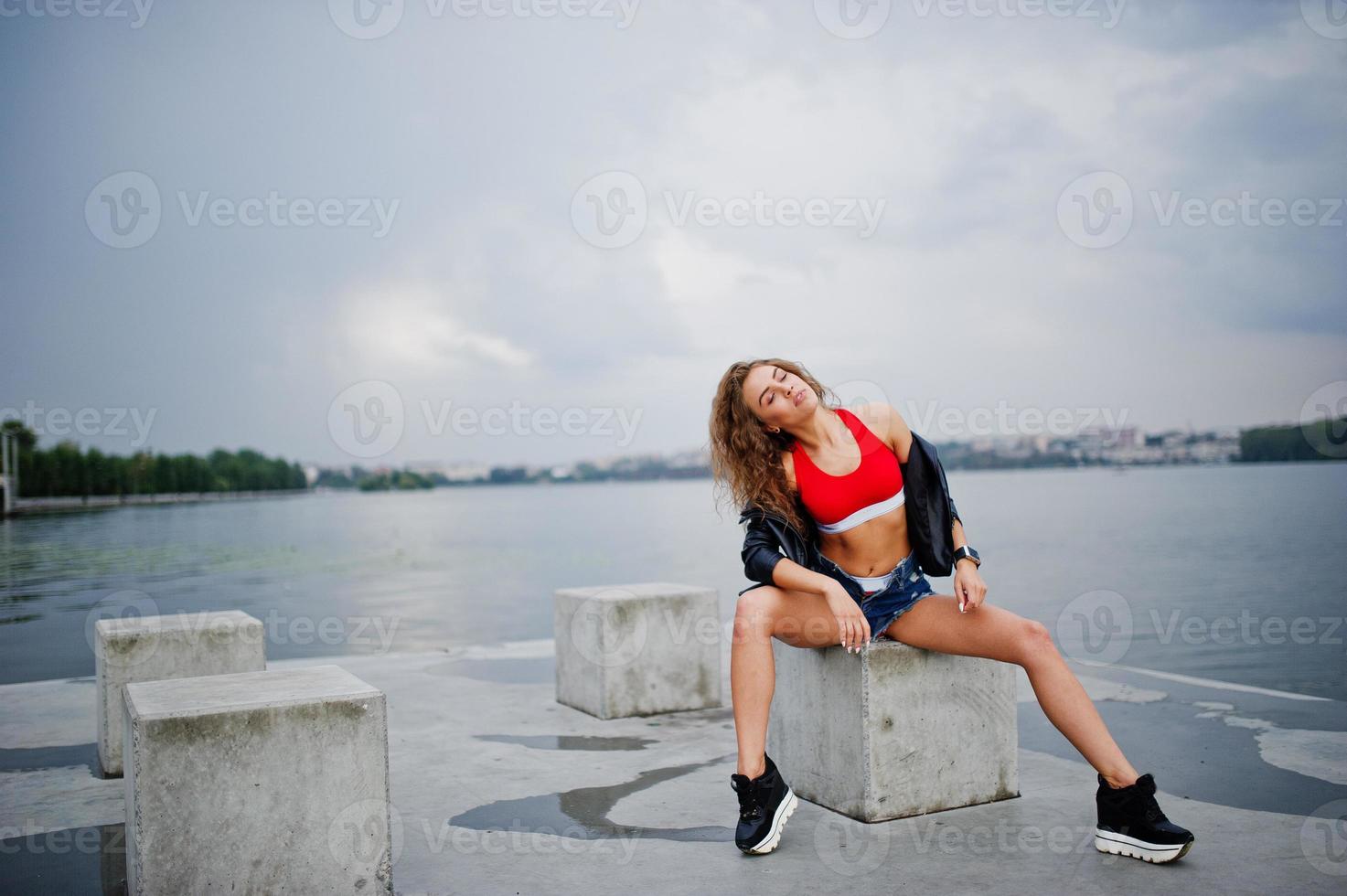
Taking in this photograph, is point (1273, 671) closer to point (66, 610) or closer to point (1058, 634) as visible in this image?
point (1058, 634)

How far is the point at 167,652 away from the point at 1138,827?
5103mm

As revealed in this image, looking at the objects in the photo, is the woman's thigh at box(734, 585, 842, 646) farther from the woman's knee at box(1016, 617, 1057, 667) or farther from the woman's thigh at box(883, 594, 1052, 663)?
the woman's knee at box(1016, 617, 1057, 667)

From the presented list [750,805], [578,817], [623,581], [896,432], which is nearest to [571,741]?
[578,817]

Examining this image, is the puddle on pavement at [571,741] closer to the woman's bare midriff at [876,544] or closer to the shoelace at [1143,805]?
the woman's bare midriff at [876,544]

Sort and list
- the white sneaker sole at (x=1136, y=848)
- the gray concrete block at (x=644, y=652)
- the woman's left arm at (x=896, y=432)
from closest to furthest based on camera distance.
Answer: the white sneaker sole at (x=1136, y=848) → the woman's left arm at (x=896, y=432) → the gray concrete block at (x=644, y=652)

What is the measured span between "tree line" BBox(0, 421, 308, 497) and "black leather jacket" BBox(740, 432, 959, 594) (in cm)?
10692

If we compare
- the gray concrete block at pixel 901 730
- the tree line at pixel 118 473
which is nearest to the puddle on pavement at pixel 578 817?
the gray concrete block at pixel 901 730

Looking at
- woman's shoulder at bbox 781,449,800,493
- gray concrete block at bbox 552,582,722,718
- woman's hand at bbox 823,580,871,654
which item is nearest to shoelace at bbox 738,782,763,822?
woman's hand at bbox 823,580,871,654

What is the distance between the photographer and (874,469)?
475 cm

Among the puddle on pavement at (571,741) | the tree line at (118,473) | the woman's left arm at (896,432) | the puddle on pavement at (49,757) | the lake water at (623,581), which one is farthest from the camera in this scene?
the tree line at (118,473)

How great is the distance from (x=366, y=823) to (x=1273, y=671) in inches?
375

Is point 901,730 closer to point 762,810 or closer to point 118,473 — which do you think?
point 762,810

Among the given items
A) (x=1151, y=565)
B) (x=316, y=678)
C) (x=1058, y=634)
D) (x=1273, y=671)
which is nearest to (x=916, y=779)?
(x=316, y=678)

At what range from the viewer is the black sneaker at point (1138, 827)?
396 cm
